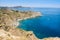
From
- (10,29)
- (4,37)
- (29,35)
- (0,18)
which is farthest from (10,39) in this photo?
(0,18)

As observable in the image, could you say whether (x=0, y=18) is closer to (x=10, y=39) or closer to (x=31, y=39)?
(x=31, y=39)

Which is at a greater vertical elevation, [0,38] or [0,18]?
[0,38]

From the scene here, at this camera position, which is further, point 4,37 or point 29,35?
point 29,35

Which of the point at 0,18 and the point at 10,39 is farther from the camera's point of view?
the point at 0,18

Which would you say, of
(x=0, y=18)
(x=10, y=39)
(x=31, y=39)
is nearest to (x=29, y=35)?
(x=31, y=39)

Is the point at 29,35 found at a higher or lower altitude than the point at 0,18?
higher

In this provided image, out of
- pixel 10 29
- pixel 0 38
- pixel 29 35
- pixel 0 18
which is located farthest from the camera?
pixel 0 18

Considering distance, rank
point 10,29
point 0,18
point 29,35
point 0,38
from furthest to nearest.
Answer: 1. point 0,18
2. point 10,29
3. point 29,35
4. point 0,38

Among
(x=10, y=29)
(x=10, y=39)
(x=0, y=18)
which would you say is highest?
(x=10, y=39)

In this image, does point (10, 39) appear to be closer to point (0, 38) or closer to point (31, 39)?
point (0, 38)
